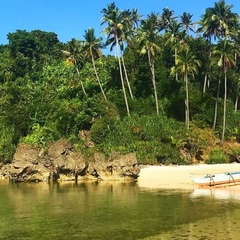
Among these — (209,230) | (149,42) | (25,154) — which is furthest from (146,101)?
(209,230)

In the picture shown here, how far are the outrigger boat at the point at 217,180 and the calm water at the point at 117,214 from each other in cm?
265

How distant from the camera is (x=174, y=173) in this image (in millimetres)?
49656

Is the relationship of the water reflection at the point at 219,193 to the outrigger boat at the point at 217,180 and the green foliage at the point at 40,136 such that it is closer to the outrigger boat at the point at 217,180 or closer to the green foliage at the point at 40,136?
the outrigger boat at the point at 217,180

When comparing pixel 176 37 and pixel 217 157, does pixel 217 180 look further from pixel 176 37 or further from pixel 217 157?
pixel 176 37

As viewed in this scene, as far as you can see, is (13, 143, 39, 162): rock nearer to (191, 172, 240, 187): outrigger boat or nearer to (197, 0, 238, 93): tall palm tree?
(191, 172, 240, 187): outrigger boat

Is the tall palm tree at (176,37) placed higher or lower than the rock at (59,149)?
higher

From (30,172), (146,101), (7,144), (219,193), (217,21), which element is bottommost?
(219,193)

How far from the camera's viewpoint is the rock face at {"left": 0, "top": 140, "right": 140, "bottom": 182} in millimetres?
52156

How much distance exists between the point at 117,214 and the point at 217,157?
27.6 m

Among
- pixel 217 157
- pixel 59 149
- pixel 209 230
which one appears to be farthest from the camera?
pixel 217 157

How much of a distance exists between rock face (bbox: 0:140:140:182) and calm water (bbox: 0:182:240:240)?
6.34 m

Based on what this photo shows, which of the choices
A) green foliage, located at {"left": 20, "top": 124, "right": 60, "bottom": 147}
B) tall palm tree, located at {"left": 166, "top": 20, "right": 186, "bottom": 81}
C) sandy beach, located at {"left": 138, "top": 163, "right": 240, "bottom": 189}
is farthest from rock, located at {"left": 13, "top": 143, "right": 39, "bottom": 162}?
tall palm tree, located at {"left": 166, "top": 20, "right": 186, "bottom": 81}

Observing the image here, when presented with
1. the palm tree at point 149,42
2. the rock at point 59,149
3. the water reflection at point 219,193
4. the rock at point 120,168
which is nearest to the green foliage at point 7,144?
the rock at point 59,149

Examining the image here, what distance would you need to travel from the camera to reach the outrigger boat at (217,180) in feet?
142
